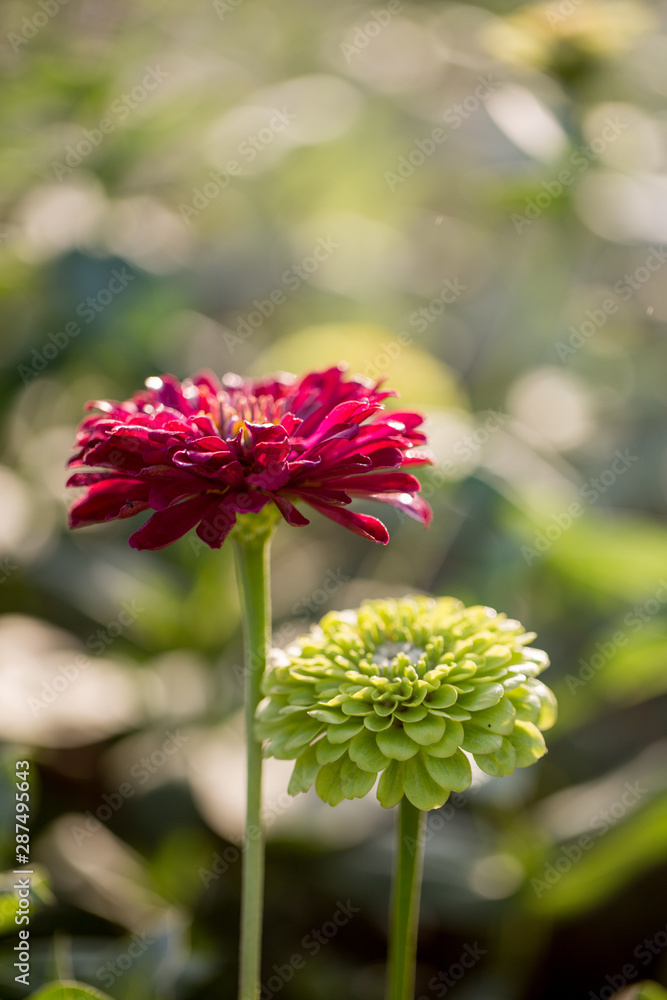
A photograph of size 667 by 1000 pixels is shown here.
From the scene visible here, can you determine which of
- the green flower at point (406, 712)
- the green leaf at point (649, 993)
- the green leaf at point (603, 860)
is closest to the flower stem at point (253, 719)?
the green flower at point (406, 712)

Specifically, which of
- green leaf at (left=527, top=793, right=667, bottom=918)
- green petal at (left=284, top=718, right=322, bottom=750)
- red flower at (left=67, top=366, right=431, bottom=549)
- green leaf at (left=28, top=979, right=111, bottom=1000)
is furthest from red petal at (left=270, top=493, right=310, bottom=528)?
green leaf at (left=527, top=793, right=667, bottom=918)

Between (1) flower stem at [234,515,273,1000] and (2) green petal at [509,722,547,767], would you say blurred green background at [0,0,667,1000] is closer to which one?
(1) flower stem at [234,515,273,1000]

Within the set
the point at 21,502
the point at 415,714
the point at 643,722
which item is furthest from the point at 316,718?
the point at 643,722

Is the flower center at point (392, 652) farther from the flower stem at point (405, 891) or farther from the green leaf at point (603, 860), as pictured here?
the green leaf at point (603, 860)

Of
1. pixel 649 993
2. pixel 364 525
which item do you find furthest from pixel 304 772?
pixel 649 993

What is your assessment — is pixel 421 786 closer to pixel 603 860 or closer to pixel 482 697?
pixel 482 697

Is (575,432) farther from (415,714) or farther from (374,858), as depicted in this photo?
(415,714)
